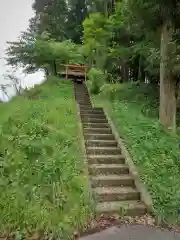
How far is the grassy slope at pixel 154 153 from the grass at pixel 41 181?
1.34 m

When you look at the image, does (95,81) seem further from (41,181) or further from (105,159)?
(41,181)

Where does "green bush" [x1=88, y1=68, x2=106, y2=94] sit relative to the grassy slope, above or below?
above

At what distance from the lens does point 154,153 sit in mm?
7566

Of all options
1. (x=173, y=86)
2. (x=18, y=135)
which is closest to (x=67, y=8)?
(x=173, y=86)

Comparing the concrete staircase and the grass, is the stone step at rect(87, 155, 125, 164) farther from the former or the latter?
the grass

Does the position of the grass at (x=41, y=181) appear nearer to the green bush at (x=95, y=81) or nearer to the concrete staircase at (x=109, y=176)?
the concrete staircase at (x=109, y=176)

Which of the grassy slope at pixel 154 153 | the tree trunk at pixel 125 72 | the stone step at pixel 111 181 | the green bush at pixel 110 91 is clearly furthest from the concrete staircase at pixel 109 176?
the tree trunk at pixel 125 72

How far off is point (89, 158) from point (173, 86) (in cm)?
391

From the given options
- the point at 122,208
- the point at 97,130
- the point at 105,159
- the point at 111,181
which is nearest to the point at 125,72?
the point at 97,130

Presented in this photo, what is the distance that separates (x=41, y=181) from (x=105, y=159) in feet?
8.77

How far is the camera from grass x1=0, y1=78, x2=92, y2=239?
4805 mm

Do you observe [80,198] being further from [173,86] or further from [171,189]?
[173,86]

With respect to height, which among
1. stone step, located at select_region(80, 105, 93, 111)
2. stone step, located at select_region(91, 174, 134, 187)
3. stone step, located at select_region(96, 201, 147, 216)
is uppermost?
stone step, located at select_region(80, 105, 93, 111)

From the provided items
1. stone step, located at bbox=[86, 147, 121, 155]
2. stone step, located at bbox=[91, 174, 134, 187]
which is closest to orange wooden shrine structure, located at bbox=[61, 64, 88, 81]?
stone step, located at bbox=[86, 147, 121, 155]
